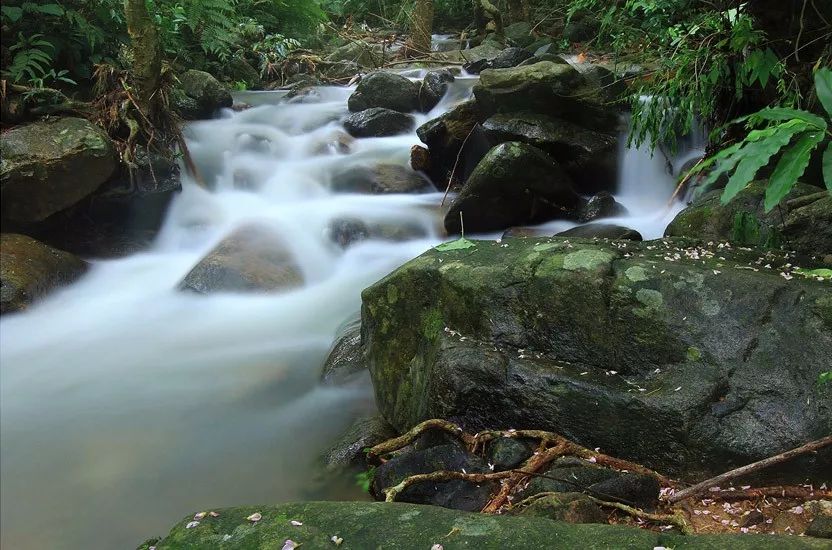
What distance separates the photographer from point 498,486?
2.51 m

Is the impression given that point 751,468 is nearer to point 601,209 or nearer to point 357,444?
point 357,444

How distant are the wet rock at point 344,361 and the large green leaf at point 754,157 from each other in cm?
329

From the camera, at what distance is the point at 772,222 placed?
3.92 metres

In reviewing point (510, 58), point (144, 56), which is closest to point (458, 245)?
point (144, 56)

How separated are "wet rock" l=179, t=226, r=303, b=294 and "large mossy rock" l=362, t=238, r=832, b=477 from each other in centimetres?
296

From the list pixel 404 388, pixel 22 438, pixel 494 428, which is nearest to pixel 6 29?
pixel 22 438

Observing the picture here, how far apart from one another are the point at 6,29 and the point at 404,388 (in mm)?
6344

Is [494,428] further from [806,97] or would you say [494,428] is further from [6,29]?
[6,29]

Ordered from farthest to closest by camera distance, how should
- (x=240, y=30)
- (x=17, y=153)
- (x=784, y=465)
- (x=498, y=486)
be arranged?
(x=240, y=30) → (x=17, y=153) → (x=498, y=486) → (x=784, y=465)

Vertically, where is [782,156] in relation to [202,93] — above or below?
below

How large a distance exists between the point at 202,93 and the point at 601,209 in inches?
263

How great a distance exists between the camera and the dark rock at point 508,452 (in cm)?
259

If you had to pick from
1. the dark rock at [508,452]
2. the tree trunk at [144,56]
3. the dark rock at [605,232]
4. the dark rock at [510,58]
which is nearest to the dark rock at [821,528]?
the dark rock at [508,452]

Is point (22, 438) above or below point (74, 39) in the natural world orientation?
below
